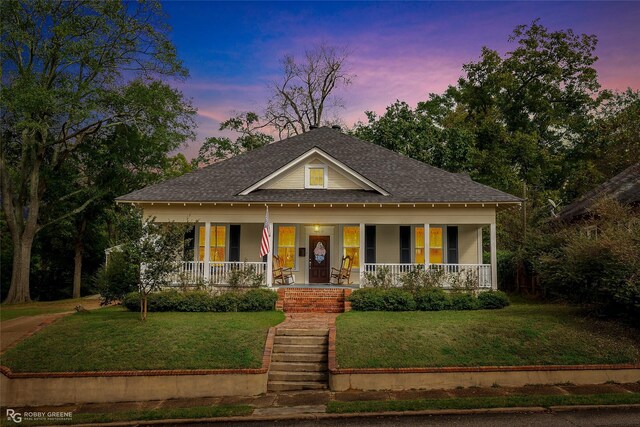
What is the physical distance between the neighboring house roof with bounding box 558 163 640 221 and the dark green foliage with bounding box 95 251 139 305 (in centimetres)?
1737

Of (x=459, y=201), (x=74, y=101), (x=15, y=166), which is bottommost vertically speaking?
(x=459, y=201)

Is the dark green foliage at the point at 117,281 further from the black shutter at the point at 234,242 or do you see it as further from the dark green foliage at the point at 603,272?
the dark green foliage at the point at 603,272

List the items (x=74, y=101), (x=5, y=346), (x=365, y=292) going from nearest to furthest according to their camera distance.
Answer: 1. (x=5, y=346)
2. (x=365, y=292)
3. (x=74, y=101)

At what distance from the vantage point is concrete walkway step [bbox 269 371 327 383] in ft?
35.0

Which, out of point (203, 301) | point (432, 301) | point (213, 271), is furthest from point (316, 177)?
point (432, 301)

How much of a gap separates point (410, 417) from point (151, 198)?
43.9 feet

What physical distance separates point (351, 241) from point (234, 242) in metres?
5.11

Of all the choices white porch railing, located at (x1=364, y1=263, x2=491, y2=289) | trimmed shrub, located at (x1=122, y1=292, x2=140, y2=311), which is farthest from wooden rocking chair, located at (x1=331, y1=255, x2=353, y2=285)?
trimmed shrub, located at (x1=122, y1=292, x2=140, y2=311)

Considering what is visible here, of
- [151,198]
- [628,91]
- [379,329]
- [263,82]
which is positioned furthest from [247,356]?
[628,91]

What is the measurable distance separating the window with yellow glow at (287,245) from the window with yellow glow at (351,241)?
2.18 metres

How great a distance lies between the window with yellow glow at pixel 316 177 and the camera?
18.7 metres

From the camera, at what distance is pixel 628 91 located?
39.7 m

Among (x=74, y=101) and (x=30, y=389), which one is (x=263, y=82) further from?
(x=30, y=389)

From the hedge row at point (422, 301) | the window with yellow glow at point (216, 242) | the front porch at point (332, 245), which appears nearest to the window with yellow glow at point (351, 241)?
the front porch at point (332, 245)
